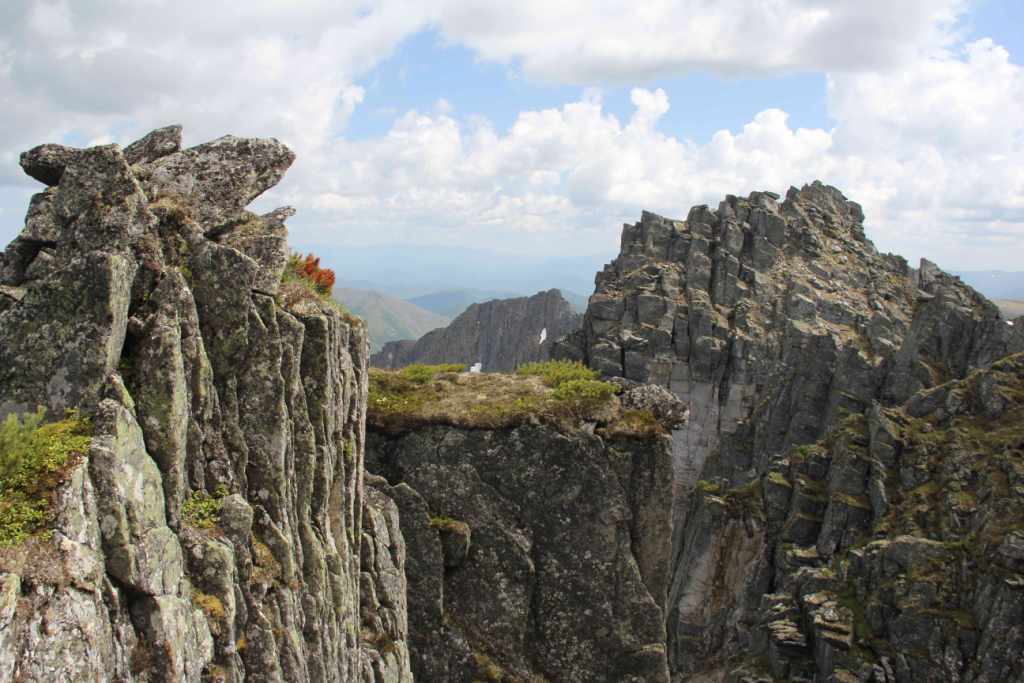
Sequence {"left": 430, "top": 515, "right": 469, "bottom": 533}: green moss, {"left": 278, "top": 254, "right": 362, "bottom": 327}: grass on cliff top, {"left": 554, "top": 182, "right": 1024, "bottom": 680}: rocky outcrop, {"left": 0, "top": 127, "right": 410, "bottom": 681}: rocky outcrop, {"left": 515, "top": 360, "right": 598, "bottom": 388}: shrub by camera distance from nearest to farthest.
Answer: {"left": 0, "top": 127, "right": 410, "bottom": 681}: rocky outcrop, {"left": 278, "top": 254, "right": 362, "bottom": 327}: grass on cliff top, {"left": 430, "top": 515, "right": 469, "bottom": 533}: green moss, {"left": 515, "top": 360, "right": 598, "bottom": 388}: shrub, {"left": 554, "top": 182, "right": 1024, "bottom": 680}: rocky outcrop

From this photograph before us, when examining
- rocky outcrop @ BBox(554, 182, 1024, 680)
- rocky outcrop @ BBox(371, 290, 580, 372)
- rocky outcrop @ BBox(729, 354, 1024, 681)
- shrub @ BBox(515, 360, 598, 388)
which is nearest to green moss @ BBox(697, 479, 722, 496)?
rocky outcrop @ BBox(554, 182, 1024, 680)

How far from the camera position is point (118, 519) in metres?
11.8

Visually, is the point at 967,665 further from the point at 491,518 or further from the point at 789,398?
the point at 789,398

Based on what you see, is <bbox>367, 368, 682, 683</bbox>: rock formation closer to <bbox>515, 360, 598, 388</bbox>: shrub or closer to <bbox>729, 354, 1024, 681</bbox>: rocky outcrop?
<bbox>515, 360, 598, 388</bbox>: shrub

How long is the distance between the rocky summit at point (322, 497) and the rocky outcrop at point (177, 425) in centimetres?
5

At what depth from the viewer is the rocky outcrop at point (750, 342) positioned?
80.8m

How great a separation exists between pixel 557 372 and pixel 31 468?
21810mm

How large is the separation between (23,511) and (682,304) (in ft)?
385

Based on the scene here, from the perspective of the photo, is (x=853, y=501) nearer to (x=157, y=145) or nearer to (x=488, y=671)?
(x=488, y=671)

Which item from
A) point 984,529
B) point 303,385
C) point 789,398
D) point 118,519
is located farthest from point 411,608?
point 789,398

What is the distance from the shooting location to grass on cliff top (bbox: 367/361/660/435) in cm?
2850

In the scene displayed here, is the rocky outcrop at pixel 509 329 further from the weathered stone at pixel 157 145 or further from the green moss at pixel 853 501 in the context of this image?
the weathered stone at pixel 157 145

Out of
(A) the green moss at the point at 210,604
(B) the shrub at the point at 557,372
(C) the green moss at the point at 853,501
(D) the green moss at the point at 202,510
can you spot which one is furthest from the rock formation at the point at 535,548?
(C) the green moss at the point at 853,501

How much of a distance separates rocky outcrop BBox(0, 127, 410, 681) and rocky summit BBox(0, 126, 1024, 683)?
49mm
